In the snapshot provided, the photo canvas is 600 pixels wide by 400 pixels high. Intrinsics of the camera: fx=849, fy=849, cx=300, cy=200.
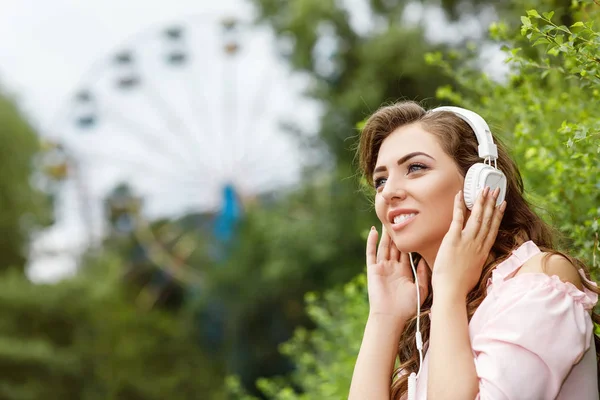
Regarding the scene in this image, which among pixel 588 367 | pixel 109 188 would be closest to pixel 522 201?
pixel 588 367

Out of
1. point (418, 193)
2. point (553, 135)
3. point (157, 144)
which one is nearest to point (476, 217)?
point (418, 193)

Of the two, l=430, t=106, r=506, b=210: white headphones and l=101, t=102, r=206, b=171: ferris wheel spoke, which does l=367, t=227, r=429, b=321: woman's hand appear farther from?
l=101, t=102, r=206, b=171: ferris wheel spoke

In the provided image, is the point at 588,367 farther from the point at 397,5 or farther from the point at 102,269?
the point at 102,269

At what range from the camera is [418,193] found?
1.94 m

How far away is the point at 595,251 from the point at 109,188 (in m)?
16.3

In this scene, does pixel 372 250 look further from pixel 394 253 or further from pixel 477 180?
pixel 477 180

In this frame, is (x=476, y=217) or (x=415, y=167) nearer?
(x=476, y=217)

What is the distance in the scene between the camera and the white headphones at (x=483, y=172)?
1.86 m

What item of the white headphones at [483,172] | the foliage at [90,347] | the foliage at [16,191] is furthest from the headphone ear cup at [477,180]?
the foliage at [16,191]

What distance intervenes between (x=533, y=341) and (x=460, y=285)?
25 cm

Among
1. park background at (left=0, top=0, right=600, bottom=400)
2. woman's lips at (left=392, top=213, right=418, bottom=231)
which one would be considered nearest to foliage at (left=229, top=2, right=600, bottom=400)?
woman's lips at (left=392, top=213, right=418, bottom=231)

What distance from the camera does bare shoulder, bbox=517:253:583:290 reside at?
1.69m

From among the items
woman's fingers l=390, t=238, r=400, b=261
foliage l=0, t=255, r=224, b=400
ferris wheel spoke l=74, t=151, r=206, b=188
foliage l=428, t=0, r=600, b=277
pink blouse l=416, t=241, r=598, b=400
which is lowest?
pink blouse l=416, t=241, r=598, b=400

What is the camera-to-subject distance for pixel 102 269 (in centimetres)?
1944
